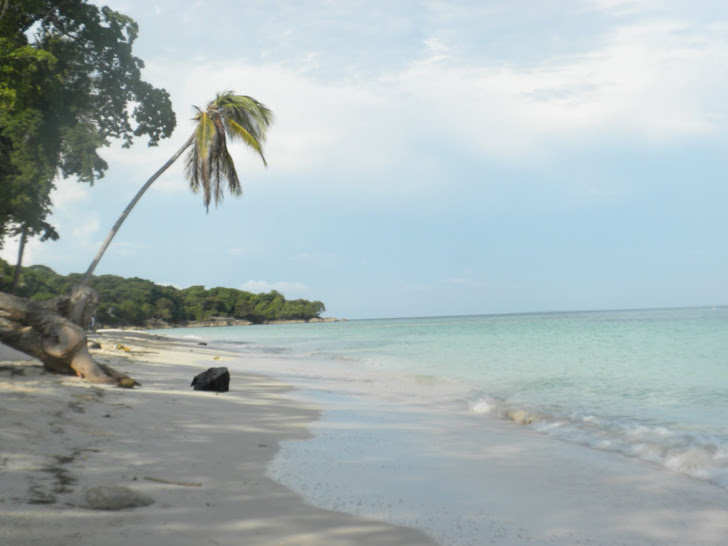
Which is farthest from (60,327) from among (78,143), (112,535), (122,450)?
(78,143)

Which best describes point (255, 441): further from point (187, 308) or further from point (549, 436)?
point (187, 308)

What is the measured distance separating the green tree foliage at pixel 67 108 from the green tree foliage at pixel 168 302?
111 ft

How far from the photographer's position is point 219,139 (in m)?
16.1

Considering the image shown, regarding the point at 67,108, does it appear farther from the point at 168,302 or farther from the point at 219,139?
the point at 168,302

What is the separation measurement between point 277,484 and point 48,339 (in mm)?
5320

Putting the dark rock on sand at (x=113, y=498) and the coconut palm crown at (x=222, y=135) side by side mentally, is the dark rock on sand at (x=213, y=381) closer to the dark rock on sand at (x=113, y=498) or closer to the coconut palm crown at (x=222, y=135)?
the dark rock on sand at (x=113, y=498)

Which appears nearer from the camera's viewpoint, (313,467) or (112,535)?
(112,535)

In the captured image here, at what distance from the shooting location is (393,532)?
2.92 m

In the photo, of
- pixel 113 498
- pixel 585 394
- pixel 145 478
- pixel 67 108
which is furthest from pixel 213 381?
pixel 67 108

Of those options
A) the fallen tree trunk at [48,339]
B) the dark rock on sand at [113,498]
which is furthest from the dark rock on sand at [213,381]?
the dark rock on sand at [113,498]

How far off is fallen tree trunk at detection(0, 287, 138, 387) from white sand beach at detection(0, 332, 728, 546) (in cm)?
119

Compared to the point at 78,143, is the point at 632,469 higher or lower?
lower

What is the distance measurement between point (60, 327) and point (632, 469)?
7.37 metres

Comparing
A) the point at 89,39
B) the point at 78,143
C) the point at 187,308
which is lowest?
the point at 187,308
